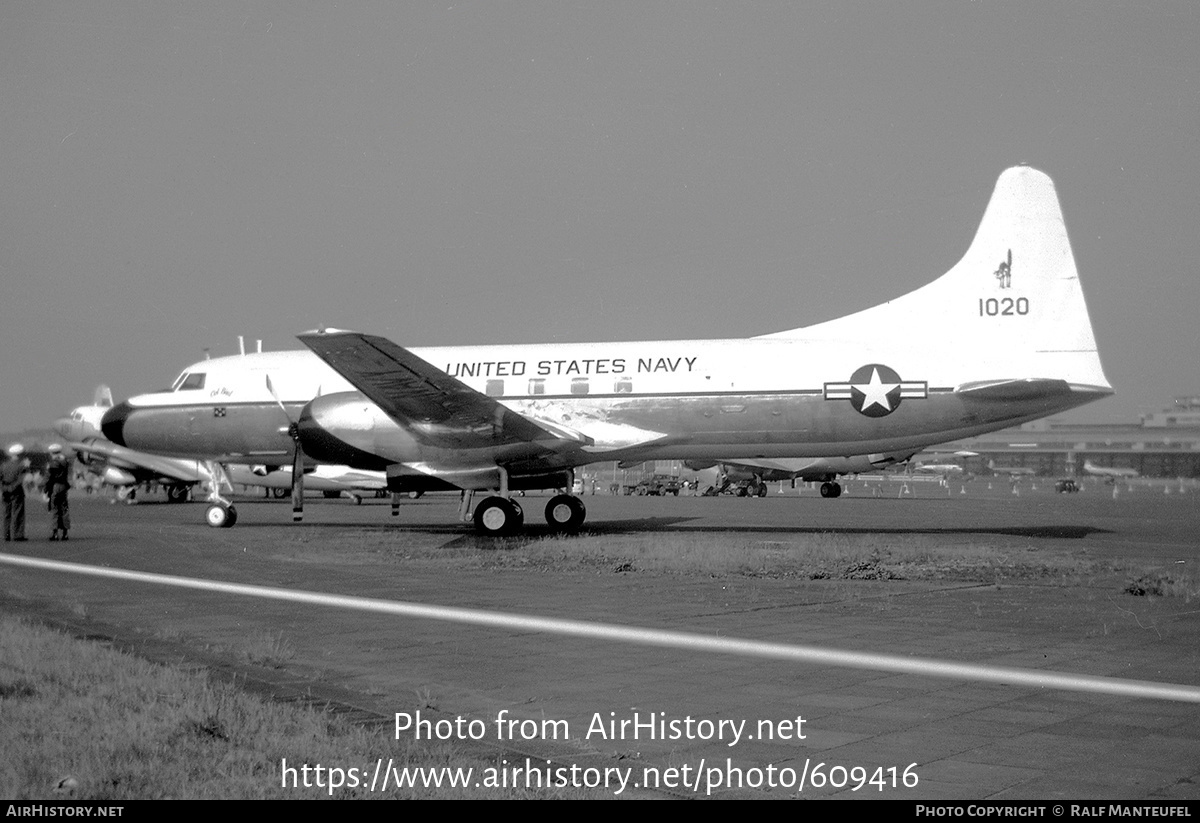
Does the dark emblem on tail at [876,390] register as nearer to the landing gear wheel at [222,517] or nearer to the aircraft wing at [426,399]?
the aircraft wing at [426,399]

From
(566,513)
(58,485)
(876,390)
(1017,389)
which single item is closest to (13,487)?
(58,485)

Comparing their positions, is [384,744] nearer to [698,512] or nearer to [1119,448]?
[698,512]

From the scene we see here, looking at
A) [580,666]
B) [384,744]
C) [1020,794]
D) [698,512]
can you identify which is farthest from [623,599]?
[698,512]

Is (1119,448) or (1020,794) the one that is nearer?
(1020,794)

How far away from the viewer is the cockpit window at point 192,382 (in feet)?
78.3

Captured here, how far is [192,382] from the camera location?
944 inches

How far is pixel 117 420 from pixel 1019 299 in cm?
2083

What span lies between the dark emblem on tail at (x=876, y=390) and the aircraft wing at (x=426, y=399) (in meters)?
5.40

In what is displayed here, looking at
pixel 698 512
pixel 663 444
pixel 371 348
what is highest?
pixel 371 348

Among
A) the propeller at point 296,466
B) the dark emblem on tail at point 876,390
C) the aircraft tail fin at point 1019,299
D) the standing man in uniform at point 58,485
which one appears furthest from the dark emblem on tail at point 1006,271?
the standing man in uniform at point 58,485

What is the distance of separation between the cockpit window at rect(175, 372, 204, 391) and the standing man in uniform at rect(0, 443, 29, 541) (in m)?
5.46

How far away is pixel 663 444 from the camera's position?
20938 mm
